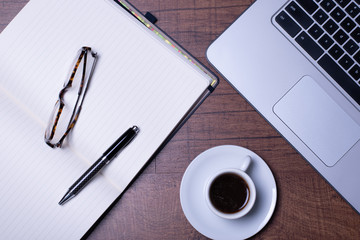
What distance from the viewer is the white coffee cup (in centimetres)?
52

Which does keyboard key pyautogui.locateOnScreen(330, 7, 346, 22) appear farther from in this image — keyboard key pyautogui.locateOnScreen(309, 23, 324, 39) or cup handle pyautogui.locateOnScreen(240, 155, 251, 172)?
cup handle pyautogui.locateOnScreen(240, 155, 251, 172)

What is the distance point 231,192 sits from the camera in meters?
0.56

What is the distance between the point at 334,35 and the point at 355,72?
0.07m

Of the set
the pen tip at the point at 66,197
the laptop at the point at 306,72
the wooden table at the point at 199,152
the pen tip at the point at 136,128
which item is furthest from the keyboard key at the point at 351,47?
the pen tip at the point at 66,197

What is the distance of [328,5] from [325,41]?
60 millimetres

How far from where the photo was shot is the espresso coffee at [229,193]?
549mm

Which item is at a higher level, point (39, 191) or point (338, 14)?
point (338, 14)

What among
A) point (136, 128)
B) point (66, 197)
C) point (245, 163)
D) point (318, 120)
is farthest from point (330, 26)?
point (66, 197)

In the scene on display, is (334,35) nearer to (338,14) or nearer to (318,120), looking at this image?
(338,14)

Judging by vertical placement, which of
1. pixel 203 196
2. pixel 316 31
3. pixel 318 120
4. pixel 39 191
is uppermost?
pixel 316 31

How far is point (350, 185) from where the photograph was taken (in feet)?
1.75

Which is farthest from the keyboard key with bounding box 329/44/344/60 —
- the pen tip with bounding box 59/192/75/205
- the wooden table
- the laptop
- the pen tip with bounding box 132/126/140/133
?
the pen tip with bounding box 59/192/75/205

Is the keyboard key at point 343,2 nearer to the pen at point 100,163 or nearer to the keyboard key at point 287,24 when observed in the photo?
the keyboard key at point 287,24

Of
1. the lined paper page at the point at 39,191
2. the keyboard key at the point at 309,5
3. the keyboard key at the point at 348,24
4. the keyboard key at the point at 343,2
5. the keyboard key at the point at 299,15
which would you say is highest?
the keyboard key at the point at 343,2
